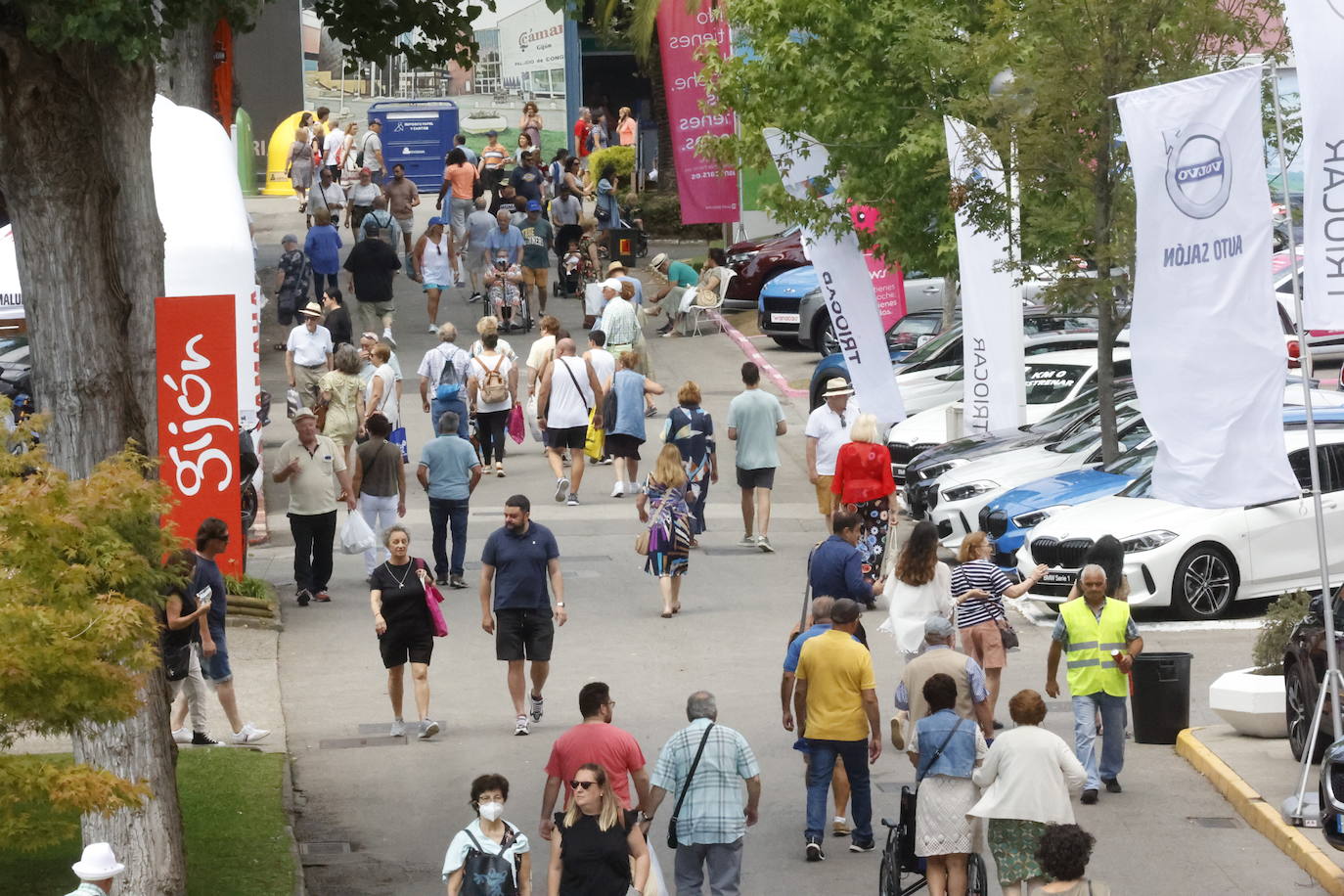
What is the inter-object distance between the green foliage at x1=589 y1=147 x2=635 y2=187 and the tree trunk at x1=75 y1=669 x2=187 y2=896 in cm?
3168

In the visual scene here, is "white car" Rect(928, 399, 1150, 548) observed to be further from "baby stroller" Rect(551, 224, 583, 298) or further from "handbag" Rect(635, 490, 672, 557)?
"baby stroller" Rect(551, 224, 583, 298)

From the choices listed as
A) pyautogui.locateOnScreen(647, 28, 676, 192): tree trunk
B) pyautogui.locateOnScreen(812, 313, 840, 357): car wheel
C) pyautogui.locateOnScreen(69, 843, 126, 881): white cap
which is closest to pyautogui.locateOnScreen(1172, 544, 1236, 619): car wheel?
pyautogui.locateOnScreen(69, 843, 126, 881): white cap

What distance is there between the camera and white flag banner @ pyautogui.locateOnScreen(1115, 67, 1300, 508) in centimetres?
1159

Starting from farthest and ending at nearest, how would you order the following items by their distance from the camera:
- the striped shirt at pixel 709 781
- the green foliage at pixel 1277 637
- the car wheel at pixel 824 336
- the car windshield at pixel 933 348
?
the car wheel at pixel 824 336, the car windshield at pixel 933 348, the green foliage at pixel 1277 637, the striped shirt at pixel 709 781

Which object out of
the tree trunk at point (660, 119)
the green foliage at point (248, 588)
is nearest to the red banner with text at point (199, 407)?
the green foliage at point (248, 588)

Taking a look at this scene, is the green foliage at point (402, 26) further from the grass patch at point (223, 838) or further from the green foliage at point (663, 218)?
the green foliage at point (663, 218)

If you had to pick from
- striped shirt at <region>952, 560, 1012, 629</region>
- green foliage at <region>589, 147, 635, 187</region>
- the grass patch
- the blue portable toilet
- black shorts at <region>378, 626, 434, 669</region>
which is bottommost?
the grass patch

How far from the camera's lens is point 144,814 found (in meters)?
9.85

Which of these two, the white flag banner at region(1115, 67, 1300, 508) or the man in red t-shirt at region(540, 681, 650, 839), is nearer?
the man in red t-shirt at region(540, 681, 650, 839)

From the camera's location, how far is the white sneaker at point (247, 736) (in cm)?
1365

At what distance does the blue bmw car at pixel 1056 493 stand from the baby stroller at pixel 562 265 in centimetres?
1765

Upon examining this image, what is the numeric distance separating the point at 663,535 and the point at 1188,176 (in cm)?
630

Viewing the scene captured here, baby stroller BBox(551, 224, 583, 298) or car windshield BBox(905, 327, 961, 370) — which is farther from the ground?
baby stroller BBox(551, 224, 583, 298)

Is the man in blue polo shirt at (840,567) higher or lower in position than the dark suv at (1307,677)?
higher
